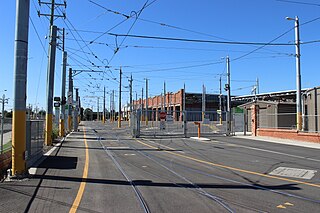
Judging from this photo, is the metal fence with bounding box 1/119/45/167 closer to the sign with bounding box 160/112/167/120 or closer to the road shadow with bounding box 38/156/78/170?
the road shadow with bounding box 38/156/78/170

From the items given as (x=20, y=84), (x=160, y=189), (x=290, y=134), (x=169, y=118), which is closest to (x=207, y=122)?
(x=169, y=118)

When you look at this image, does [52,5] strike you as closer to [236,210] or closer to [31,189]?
[31,189]

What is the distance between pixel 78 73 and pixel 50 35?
2416 centimetres

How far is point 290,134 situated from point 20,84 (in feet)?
75.4

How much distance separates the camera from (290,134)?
27797 mm

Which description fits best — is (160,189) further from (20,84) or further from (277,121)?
(277,121)

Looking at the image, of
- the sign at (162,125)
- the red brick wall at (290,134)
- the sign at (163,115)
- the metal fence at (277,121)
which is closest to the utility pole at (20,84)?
the sign at (163,115)

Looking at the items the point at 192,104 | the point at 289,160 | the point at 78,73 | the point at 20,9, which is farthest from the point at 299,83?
the point at 192,104

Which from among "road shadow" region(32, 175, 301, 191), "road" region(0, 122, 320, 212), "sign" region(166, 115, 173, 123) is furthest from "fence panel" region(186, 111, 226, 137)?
→ "road shadow" region(32, 175, 301, 191)

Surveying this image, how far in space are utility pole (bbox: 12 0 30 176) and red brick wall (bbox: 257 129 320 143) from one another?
69.6 feet

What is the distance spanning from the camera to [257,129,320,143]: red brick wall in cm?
2520

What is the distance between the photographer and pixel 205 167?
12977 millimetres

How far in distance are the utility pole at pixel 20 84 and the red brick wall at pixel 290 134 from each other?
2123 cm

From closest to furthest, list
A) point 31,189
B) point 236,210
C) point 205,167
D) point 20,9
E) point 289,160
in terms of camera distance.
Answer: point 236,210, point 31,189, point 20,9, point 205,167, point 289,160
